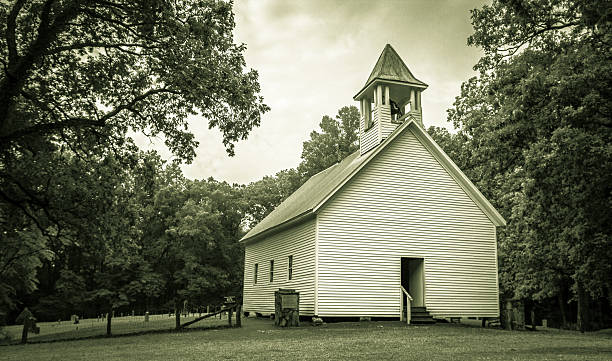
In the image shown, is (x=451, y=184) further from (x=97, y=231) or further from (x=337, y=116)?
(x=337, y=116)

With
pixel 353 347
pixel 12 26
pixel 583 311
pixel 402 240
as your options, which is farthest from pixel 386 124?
pixel 583 311

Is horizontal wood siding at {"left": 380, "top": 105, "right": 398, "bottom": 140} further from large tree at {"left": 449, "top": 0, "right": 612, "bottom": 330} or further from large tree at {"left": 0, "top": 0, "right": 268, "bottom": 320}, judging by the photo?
large tree at {"left": 0, "top": 0, "right": 268, "bottom": 320}

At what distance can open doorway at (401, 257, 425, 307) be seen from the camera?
22766mm

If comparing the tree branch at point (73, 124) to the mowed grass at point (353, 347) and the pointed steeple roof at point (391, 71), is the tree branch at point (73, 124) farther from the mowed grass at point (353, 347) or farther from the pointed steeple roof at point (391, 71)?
the pointed steeple roof at point (391, 71)

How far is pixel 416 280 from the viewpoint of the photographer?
76.4 feet

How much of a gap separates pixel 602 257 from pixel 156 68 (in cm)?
1802

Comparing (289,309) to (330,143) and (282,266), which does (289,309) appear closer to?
(282,266)

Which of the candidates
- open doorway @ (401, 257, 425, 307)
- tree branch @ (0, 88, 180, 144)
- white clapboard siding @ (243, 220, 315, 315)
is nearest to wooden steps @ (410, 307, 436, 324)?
open doorway @ (401, 257, 425, 307)

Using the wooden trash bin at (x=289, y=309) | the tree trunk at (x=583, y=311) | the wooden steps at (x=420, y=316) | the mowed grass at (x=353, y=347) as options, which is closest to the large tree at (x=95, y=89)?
the mowed grass at (x=353, y=347)

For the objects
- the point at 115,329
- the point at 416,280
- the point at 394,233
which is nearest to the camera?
the point at 394,233

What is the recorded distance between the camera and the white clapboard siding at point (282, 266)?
22.0 m

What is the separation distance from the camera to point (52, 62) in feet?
46.6

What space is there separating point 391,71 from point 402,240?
26.2ft

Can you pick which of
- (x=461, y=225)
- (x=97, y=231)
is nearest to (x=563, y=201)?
(x=461, y=225)
